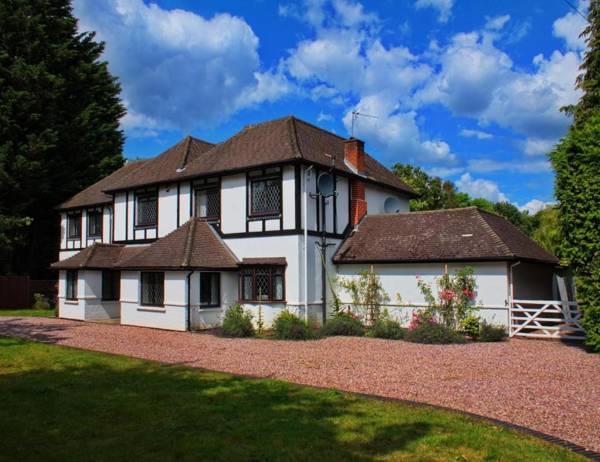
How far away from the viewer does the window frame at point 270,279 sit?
18.9 metres

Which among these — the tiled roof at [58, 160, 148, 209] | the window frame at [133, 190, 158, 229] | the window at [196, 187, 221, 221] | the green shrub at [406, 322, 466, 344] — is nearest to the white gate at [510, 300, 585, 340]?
the green shrub at [406, 322, 466, 344]

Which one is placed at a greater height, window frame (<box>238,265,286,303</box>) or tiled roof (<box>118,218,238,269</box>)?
tiled roof (<box>118,218,238,269</box>)

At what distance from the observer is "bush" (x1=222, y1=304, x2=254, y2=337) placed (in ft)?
55.8

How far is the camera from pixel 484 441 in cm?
617

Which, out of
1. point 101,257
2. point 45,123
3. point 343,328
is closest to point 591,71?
point 343,328

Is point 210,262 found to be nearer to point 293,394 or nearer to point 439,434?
point 293,394

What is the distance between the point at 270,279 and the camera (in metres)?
19.1

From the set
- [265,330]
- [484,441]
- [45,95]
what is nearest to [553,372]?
[484,441]

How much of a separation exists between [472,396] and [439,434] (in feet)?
8.74

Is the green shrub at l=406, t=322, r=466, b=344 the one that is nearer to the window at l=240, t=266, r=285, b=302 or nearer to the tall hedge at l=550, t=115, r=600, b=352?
the tall hedge at l=550, t=115, r=600, b=352

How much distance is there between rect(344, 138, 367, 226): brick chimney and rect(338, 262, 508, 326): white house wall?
2.63 metres

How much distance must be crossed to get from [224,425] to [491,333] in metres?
11.3

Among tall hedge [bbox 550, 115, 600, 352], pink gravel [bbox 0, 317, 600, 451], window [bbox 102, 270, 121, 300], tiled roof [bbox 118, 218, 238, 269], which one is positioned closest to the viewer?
pink gravel [bbox 0, 317, 600, 451]

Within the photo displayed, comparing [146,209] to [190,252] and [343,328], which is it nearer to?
[190,252]
